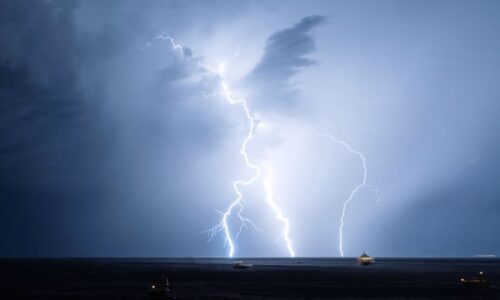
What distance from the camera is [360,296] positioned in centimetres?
5847

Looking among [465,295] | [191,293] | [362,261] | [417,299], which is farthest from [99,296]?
[362,261]

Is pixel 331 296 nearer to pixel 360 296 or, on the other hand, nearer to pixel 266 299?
pixel 360 296

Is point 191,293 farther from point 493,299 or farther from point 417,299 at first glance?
point 493,299

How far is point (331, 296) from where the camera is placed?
191 feet

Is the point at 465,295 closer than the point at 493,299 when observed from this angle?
No

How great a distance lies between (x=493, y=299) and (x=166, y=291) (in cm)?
3220

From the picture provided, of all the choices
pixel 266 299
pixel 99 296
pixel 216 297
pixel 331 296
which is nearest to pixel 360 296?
pixel 331 296

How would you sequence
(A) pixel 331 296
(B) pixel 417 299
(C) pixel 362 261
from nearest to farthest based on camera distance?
(B) pixel 417 299
(A) pixel 331 296
(C) pixel 362 261

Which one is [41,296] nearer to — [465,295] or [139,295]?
[139,295]


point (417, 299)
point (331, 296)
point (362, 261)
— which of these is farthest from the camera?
point (362, 261)

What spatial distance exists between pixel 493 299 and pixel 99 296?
127 ft

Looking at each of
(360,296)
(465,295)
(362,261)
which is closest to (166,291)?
(360,296)

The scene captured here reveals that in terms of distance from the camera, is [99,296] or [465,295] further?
[465,295]

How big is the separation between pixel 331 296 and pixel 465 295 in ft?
48.4
